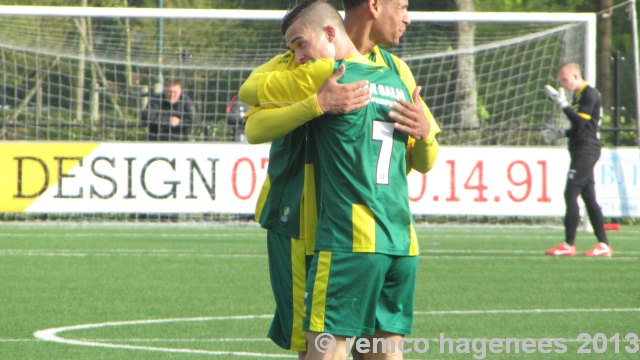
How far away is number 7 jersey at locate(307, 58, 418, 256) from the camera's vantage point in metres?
A: 4.39

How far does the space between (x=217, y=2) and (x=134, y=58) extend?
16.1m

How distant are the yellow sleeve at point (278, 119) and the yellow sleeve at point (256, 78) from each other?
44mm

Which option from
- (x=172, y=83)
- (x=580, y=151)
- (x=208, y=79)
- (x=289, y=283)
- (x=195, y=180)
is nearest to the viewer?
(x=289, y=283)

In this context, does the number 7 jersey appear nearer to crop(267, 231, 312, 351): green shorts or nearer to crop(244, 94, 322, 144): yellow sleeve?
crop(244, 94, 322, 144): yellow sleeve

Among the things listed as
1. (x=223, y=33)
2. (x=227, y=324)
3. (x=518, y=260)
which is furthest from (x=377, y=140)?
(x=223, y=33)

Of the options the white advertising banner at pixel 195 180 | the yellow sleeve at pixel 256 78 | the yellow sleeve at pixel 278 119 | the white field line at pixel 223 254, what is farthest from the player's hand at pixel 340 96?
the white advertising banner at pixel 195 180

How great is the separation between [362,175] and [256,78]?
1.78ft

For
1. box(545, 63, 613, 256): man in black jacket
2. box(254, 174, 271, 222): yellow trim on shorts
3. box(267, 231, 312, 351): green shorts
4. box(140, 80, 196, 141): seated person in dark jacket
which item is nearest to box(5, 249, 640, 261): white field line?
box(545, 63, 613, 256): man in black jacket

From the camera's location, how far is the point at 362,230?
14.4 ft

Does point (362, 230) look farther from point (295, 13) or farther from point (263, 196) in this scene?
point (295, 13)

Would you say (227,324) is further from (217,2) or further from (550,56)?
(217,2)

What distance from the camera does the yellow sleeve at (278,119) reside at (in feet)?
14.3

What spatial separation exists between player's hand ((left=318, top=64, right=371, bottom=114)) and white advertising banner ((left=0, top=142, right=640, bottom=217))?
13.5 metres

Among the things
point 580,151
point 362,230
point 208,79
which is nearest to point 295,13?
point 362,230
